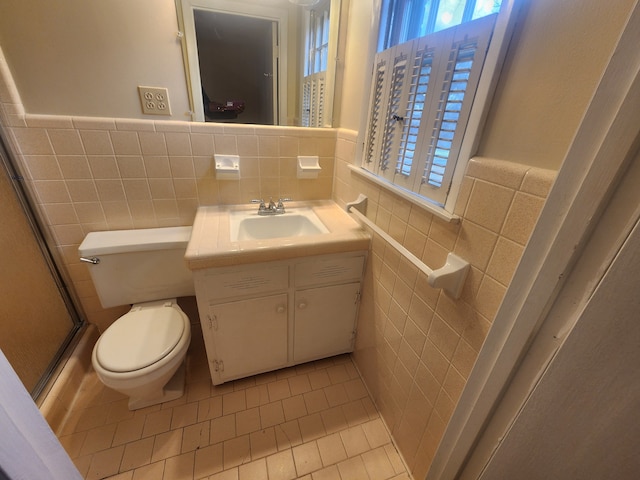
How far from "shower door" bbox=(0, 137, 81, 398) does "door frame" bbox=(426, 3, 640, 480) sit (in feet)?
5.21

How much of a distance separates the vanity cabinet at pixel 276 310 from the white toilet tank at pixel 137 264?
0.98ft

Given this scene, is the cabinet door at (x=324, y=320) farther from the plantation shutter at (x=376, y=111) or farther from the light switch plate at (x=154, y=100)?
the light switch plate at (x=154, y=100)

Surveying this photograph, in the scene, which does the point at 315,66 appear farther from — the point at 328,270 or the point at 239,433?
the point at 239,433

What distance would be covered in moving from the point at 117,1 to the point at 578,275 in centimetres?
165

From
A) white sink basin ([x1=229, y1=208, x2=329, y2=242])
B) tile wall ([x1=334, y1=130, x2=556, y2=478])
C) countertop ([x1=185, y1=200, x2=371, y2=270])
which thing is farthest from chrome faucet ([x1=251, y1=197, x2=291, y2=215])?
tile wall ([x1=334, y1=130, x2=556, y2=478])

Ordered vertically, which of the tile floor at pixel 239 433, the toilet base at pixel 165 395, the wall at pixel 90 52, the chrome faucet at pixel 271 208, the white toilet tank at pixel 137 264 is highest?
the wall at pixel 90 52

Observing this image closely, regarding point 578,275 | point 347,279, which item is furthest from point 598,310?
point 347,279

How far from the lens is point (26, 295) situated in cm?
114

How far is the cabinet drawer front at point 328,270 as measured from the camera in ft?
3.85

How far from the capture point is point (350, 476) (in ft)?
3.53

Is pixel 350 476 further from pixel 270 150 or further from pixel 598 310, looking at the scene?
pixel 270 150

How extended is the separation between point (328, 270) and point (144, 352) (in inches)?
32.5

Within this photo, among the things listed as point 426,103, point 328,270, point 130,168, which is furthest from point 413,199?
point 130,168

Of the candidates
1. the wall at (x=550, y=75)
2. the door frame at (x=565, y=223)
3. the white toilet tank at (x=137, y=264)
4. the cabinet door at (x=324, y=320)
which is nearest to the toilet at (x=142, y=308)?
the white toilet tank at (x=137, y=264)
